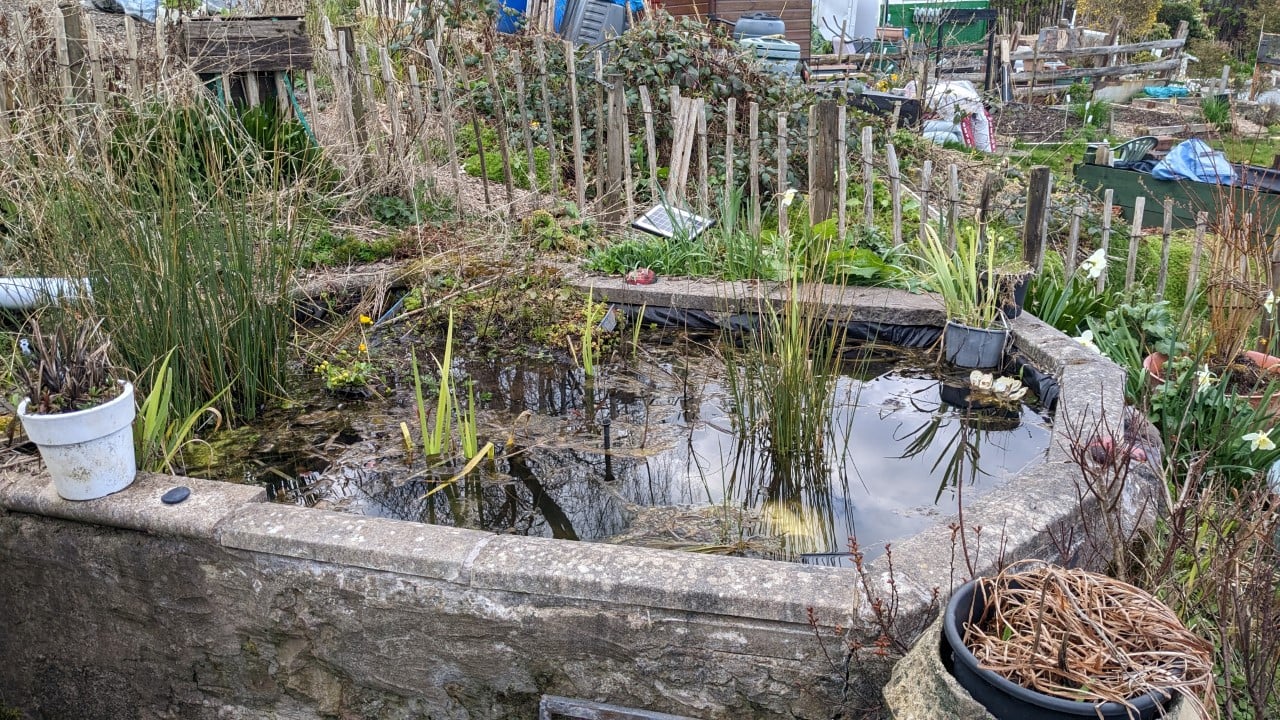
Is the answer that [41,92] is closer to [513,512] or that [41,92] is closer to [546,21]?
[513,512]

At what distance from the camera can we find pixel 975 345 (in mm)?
3787

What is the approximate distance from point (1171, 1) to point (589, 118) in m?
20.8

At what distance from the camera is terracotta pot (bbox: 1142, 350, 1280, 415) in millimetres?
3320

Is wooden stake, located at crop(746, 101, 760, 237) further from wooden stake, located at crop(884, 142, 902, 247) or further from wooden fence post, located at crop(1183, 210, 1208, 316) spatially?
wooden fence post, located at crop(1183, 210, 1208, 316)

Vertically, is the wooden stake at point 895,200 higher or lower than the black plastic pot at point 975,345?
higher

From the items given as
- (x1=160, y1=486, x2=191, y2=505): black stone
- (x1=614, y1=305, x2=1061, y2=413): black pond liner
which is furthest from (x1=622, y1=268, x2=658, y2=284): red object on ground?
(x1=160, y1=486, x2=191, y2=505): black stone

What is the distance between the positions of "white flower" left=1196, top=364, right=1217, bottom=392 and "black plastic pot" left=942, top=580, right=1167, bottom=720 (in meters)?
1.97

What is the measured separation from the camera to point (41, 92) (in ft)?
13.7

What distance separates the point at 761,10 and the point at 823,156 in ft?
31.0

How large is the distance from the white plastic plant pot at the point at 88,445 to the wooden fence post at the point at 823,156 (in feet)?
11.4

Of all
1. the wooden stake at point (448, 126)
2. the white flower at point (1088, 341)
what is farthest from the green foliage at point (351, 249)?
the white flower at point (1088, 341)

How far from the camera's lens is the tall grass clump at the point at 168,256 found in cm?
298

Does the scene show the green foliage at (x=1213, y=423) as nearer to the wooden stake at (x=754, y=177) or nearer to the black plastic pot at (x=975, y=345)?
the black plastic pot at (x=975, y=345)

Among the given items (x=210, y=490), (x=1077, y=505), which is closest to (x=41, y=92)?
(x=210, y=490)
